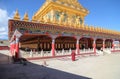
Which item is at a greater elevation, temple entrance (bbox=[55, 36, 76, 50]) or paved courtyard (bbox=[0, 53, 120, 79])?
temple entrance (bbox=[55, 36, 76, 50])

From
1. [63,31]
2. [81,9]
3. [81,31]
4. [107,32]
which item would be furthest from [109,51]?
[63,31]

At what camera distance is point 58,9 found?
21.9m

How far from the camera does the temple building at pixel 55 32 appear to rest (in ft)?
44.5

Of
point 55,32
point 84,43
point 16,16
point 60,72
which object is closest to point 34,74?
point 60,72

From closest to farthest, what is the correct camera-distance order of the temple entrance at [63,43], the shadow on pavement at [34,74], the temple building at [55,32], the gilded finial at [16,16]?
the shadow on pavement at [34,74], the gilded finial at [16,16], the temple building at [55,32], the temple entrance at [63,43]

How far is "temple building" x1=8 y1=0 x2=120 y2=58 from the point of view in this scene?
534 inches

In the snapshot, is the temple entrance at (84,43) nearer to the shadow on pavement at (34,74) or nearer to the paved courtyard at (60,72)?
the paved courtyard at (60,72)

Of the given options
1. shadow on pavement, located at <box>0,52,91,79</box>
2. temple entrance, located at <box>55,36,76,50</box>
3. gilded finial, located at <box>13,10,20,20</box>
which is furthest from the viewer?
temple entrance, located at <box>55,36,76,50</box>

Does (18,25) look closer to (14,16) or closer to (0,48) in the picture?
(14,16)

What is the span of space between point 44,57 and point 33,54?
58.8 inches

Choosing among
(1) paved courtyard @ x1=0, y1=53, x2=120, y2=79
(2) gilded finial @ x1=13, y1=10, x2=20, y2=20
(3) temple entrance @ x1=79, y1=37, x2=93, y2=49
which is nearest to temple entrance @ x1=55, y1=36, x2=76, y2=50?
(3) temple entrance @ x1=79, y1=37, x2=93, y2=49

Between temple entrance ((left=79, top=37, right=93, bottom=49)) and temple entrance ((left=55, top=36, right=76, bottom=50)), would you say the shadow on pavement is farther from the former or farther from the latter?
temple entrance ((left=79, top=37, right=93, bottom=49))

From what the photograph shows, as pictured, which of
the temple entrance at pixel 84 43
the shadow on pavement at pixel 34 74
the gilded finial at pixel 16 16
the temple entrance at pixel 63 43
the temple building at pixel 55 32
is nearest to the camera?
the shadow on pavement at pixel 34 74

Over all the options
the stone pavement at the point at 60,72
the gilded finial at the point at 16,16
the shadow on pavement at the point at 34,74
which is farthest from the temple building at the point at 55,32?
the shadow on pavement at the point at 34,74
